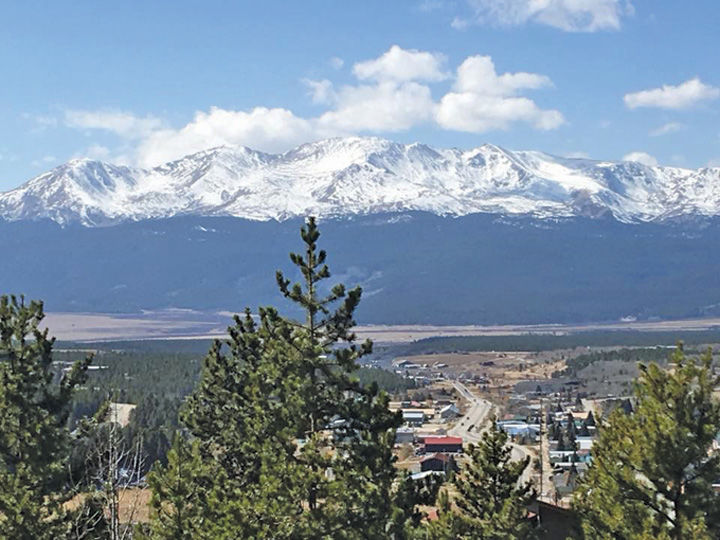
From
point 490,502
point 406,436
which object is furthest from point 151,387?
point 490,502

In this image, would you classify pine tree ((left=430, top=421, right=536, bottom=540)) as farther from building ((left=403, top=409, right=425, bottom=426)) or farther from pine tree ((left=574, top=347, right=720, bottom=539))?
building ((left=403, top=409, right=425, bottom=426))

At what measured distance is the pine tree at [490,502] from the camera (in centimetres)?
2545

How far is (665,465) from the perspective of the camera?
24125mm

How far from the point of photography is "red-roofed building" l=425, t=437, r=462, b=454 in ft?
346

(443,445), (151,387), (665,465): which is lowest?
(443,445)

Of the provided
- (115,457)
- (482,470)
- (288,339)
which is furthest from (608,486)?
(115,457)

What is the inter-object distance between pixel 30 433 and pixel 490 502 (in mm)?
12203

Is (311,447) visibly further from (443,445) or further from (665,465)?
(443,445)

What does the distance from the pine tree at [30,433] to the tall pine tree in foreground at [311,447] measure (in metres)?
3.23

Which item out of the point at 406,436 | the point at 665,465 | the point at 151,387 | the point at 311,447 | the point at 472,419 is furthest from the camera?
the point at 151,387

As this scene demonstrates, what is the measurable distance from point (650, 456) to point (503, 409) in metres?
124

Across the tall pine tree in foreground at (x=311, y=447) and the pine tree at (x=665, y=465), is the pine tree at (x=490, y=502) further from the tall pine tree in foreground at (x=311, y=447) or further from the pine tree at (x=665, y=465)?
the pine tree at (x=665, y=465)

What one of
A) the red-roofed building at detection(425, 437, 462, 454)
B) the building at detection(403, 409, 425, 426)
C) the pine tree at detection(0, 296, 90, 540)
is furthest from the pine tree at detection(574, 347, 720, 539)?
the building at detection(403, 409, 425, 426)

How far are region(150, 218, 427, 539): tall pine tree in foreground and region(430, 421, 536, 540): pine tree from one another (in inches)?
43.8
